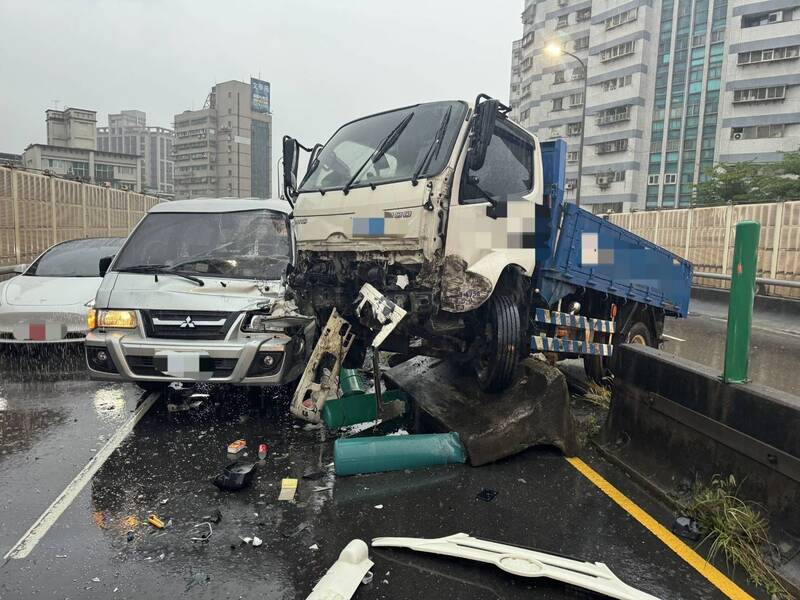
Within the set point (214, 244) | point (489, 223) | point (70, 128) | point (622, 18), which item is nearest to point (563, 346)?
point (489, 223)

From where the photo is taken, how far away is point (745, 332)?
3217 millimetres

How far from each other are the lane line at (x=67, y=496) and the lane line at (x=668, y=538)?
11.2ft

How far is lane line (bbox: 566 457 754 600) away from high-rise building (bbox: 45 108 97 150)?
75.5m

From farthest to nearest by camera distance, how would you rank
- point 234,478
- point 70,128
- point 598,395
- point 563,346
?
point 70,128
point 598,395
point 563,346
point 234,478

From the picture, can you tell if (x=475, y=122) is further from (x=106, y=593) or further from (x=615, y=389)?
(x=106, y=593)

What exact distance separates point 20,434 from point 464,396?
3.78 metres

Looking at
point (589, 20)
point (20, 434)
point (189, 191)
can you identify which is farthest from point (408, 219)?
point (189, 191)

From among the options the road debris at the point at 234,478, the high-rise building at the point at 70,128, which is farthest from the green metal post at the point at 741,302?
the high-rise building at the point at 70,128

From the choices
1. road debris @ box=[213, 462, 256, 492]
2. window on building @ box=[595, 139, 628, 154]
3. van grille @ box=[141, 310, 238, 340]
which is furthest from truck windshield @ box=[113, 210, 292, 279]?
window on building @ box=[595, 139, 628, 154]

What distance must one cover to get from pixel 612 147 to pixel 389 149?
50846 millimetres

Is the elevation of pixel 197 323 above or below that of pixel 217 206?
below

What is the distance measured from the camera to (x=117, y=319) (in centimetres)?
479

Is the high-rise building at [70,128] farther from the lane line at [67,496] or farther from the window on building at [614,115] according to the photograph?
the lane line at [67,496]

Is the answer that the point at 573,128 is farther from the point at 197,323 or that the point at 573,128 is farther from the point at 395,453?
the point at 395,453
